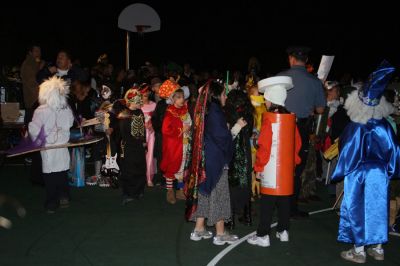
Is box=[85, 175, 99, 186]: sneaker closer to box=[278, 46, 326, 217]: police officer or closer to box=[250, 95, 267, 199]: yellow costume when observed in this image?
box=[250, 95, 267, 199]: yellow costume

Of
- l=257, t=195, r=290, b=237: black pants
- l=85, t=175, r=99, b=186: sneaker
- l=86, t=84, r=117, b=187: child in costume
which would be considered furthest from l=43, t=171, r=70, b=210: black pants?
l=257, t=195, r=290, b=237: black pants

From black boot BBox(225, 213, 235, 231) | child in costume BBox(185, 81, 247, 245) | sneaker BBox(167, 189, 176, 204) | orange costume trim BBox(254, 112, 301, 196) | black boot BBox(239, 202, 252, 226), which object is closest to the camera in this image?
orange costume trim BBox(254, 112, 301, 196)

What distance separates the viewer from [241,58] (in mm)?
22266

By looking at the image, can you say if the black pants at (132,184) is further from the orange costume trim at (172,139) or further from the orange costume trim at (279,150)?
the orange costume trim at (279,150)

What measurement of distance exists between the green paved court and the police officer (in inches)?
31.7

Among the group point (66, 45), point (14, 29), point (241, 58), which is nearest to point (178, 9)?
point (241, 58)

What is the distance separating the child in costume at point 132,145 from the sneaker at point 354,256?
3.41 meters

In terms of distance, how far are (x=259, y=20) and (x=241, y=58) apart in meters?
1.80

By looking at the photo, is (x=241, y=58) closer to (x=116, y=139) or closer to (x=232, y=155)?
(x=116, y=139)

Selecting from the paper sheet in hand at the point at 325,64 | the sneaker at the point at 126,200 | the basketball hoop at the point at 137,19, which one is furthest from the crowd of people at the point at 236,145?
the basketball hoop at the point at 137,19

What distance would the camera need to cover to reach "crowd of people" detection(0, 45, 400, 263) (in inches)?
207

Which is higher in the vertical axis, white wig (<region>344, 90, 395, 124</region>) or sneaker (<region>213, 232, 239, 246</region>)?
white wig (<region>344, 90, 395, 124</region>)

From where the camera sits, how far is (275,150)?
5.55 m

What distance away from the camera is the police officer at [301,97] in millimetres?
6770
